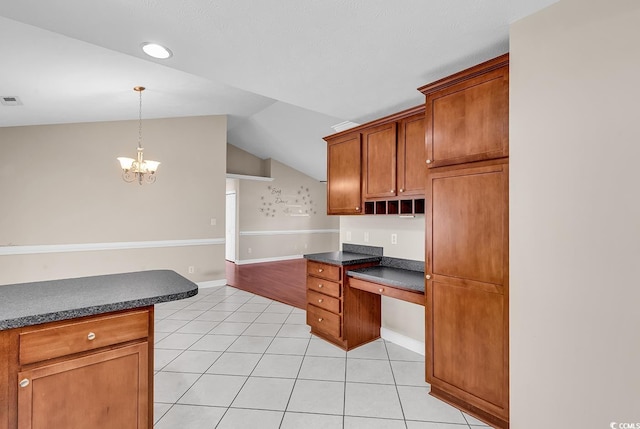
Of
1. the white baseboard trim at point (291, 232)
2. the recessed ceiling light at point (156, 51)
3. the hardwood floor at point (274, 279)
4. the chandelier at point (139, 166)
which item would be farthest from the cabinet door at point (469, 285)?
the white baseboard trim at point (291, 232)

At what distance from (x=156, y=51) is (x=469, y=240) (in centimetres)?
242

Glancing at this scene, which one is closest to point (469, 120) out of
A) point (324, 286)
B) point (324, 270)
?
point (324, 270)

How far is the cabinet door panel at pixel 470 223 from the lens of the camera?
1.80 metres

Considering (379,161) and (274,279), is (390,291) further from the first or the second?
(274,279)

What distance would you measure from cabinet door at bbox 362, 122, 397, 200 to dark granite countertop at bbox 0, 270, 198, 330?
6.35 ft

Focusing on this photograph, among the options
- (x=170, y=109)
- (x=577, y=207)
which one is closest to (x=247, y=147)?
(x=170, y=109)

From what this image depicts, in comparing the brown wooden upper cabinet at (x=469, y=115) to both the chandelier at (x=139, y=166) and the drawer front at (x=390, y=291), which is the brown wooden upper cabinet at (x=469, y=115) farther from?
the chandelier at (x=139, y=166)

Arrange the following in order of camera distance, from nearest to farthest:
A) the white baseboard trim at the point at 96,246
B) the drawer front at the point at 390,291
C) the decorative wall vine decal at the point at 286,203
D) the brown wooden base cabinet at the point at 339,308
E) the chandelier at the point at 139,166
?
the drawer front at the point at 390,291
the brown wooden base cabinet at the point at 339,308
the chandelier at the point at 139,166
the white baseboard trim at the point at 96,246
the decorative wall vine decal at the point at 286,203

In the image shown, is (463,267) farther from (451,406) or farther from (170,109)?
(170,109)

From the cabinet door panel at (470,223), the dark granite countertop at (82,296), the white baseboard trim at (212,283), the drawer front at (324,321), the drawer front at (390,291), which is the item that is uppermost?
the cabinet door panel at (470,223)

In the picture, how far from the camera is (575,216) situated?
1.41 meters

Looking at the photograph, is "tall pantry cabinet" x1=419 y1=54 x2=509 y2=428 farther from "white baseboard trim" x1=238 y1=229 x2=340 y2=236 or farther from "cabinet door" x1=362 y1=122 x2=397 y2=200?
"white baseboard trim" x1=238 y1=229 x2=340 y2=236

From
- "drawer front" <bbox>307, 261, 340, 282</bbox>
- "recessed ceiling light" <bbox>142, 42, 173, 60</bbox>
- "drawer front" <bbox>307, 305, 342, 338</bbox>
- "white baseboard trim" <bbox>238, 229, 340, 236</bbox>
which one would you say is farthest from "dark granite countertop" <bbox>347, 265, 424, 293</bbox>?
"white baseboard trim" <bbox>238, 229, 340, 236</bbox>

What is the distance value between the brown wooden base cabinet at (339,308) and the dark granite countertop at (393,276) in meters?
0.15
